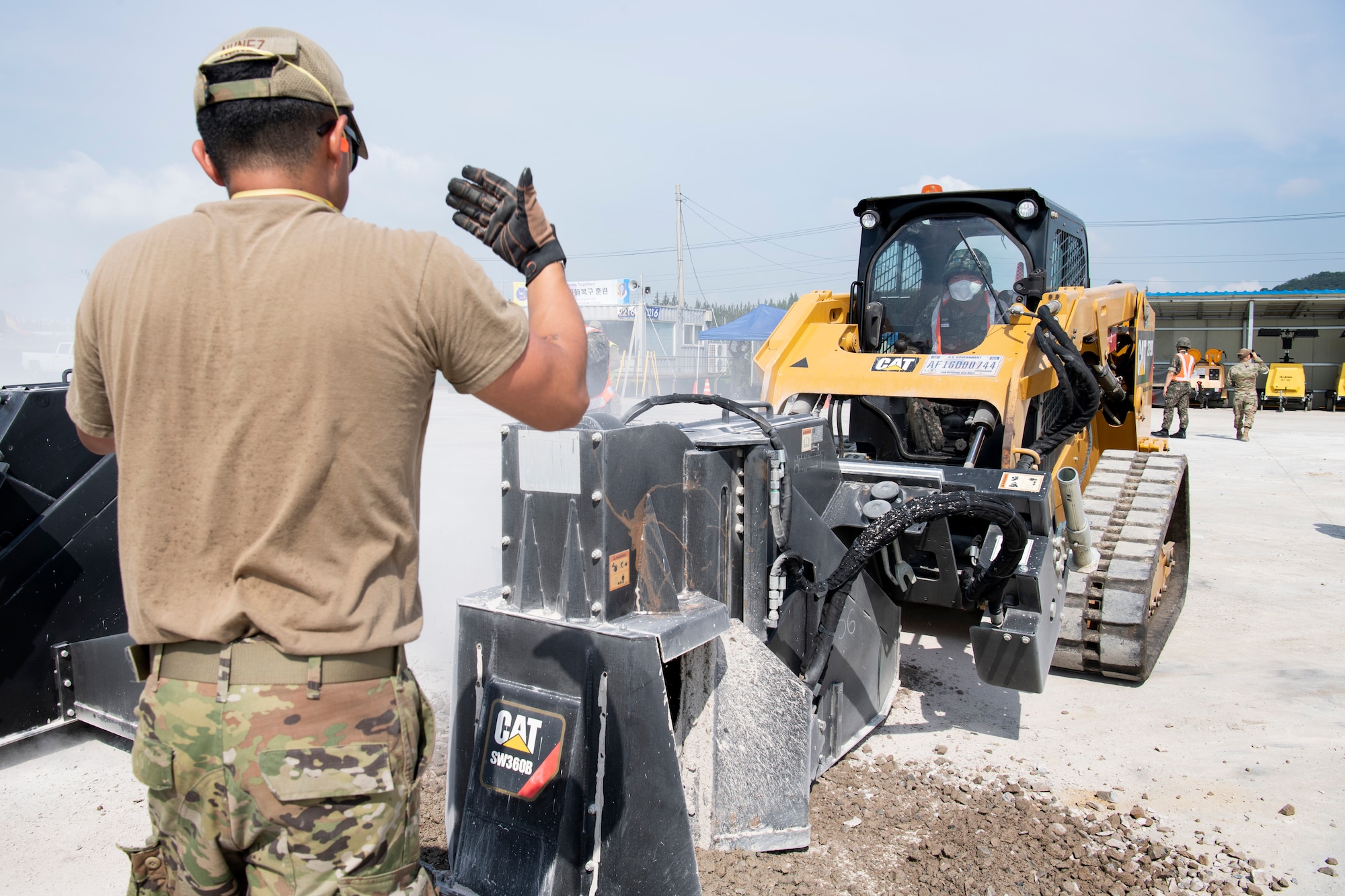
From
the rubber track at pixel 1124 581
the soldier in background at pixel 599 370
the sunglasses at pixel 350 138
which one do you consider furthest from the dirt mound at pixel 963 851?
the soldier in background at pixel 599 370

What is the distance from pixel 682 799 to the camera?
2432 millimetres

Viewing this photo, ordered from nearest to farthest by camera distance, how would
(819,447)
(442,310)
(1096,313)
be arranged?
(442,310)
(819,447)
(1096,313)

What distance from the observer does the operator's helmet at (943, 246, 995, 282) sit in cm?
539

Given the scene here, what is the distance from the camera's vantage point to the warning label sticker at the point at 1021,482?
13.2 ft

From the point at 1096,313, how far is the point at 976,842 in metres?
3.30

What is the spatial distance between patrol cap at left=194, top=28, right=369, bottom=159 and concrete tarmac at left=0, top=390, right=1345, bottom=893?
2.88 metres

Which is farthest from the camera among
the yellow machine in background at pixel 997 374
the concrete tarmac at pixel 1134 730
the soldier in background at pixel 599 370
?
the soldier in background at pixel 599 370

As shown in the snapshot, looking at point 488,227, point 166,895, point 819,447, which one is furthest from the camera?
point 819,447

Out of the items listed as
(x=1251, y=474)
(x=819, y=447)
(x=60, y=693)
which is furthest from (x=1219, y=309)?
(x=60, y=693)

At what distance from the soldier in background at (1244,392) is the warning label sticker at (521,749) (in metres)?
17.0

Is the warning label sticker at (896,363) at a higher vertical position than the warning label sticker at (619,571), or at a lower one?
higher

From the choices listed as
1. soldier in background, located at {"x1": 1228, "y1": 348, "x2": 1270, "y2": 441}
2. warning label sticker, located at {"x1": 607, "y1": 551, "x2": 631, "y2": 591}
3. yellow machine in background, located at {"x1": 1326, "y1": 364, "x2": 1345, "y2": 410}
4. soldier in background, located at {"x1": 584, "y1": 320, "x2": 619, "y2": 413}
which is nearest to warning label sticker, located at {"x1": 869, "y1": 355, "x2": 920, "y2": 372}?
warning label sticker, located at {"x1": 607, "y1": 551, "x2": 631, "y2": 591}

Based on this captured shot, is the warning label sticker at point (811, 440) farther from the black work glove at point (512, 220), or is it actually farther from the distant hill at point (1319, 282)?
the distant hill at point (1319, 282)

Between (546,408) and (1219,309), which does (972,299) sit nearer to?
(546,408)
